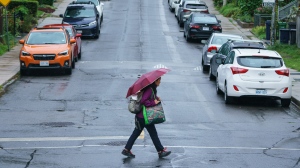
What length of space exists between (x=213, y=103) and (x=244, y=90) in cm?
104

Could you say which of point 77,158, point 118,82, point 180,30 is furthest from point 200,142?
point 180,30

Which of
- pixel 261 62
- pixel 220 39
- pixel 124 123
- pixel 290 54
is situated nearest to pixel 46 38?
pixel 220 39

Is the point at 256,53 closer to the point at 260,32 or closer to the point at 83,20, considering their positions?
the point at 83,20

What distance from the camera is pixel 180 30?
45.4 meters

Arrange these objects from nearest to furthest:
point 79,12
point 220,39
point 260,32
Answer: point 220,39 → point 79,12 → point 260,32

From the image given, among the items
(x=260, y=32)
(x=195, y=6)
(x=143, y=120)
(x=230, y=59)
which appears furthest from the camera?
(x=195, y=6)

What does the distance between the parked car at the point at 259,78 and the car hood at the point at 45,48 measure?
8244 millimetres

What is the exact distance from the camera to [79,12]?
40.4 metres

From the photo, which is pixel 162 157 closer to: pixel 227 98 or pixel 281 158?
pixel 281 158

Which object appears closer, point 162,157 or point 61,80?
point 162,157

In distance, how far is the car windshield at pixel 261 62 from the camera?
2012 cm

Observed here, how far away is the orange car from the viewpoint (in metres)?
25.9

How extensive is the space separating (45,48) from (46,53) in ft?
1.24

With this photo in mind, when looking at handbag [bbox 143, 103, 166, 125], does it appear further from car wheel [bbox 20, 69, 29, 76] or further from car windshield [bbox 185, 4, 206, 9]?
car windshield [bbox 185, 4, 206, 9]
